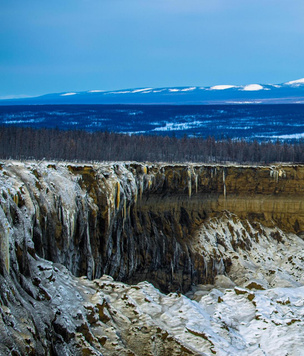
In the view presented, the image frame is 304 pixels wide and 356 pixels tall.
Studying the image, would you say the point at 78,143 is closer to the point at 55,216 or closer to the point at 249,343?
the point at 55,216

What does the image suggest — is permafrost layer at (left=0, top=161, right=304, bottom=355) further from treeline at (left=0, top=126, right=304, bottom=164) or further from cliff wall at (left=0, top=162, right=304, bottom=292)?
treeline at (left=0, top=126, right=304, bottom=164)

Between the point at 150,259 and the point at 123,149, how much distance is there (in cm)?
2965

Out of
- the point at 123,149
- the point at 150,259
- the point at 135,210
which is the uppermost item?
the point at 123,149

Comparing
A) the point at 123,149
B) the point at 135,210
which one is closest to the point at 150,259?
the point at 135,210

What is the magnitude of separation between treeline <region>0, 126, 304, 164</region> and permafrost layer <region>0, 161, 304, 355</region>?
47.6 ft

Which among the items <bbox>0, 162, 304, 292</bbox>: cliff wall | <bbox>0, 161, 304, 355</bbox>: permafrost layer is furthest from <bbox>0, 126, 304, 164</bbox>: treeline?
<bbox>0, 161, 304, 355</bbox>: permafrost layer

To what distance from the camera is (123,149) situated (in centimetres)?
10112

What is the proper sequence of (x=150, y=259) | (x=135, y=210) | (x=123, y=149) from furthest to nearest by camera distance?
1. (x=123, y=149)
2. (x=135, y=210)
3. (x=150, y=259)

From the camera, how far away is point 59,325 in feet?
123

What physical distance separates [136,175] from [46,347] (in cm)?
4464

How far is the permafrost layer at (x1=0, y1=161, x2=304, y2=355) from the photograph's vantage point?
3925 cm

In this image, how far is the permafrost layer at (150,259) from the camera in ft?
129

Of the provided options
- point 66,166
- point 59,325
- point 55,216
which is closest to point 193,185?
point 66,166

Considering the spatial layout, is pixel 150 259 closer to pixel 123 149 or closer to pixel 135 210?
pixel 135 210
